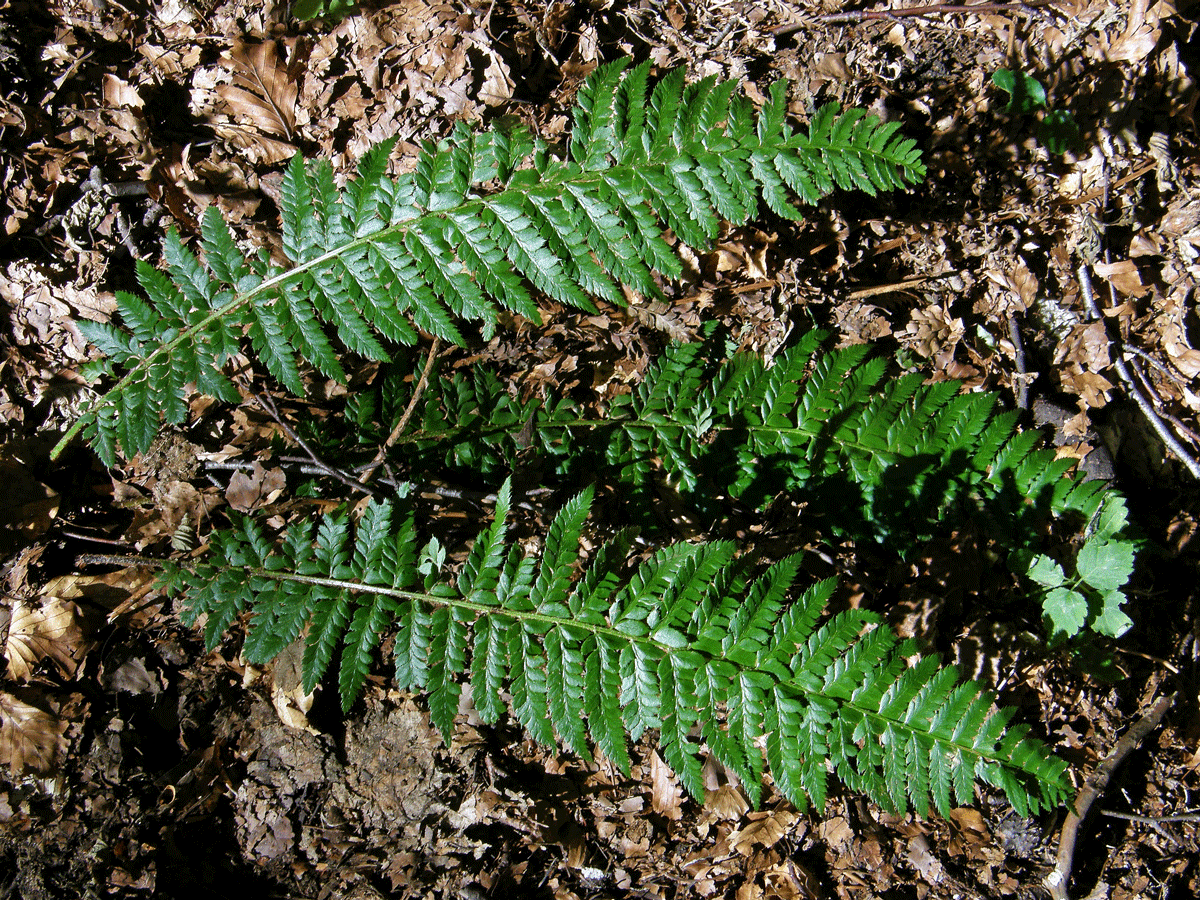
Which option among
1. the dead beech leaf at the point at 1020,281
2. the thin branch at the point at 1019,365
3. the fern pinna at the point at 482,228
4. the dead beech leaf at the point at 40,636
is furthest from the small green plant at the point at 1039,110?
the dead beech leaf at the point at 40,636

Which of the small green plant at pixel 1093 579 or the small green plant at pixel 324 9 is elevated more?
the small green plant at pixel 324 9

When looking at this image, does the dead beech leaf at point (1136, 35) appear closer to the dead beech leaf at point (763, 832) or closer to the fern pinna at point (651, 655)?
the fern pinna at point (651, 655)

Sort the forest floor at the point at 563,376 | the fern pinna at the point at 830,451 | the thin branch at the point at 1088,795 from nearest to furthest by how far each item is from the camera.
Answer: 1. the fern pinna at the point at 830,451
2. the forest floor at the point at 563,376
3. the thin branch at the point at 1088,795

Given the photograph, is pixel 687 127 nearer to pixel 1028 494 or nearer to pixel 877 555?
pixel 1028 494

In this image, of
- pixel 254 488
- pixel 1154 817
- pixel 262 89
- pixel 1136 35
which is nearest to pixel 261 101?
pixel 262 89

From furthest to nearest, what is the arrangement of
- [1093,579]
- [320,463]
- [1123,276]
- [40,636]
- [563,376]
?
[1123,276] < [563,376] < [40,636] < [1093,579] < [320,463]

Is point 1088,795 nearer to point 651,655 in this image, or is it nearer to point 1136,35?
point 651,655

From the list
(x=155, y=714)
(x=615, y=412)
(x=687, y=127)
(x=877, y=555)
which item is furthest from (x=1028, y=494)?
(x=155, y=714)
